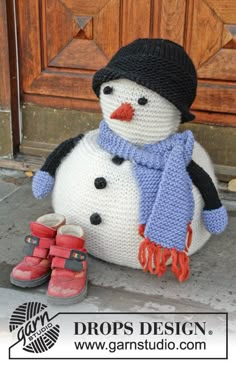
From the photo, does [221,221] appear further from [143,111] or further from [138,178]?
[143,111]

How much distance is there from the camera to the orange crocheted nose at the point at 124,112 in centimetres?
188

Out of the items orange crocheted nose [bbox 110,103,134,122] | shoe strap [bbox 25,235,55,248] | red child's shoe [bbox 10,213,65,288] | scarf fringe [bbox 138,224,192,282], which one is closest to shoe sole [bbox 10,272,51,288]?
red child's shoe [bbox 10,213,65,288]

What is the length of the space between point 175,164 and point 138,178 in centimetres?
15

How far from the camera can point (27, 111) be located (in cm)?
308

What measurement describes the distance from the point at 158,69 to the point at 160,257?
0.66 meters

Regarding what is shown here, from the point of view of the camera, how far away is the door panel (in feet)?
8.62

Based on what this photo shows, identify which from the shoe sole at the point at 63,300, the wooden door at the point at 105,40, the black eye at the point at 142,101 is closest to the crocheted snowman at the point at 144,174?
→ the black eye at the point at 142,101

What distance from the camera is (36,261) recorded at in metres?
1.93

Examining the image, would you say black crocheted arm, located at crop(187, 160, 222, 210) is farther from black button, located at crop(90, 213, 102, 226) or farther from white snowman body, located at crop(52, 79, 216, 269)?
black button, located at crop(90, 213, 102, 226)

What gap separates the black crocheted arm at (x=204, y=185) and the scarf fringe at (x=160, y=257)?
144 mm

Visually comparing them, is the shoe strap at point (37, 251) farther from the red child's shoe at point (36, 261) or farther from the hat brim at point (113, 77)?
the hat brim at point (113, 77)

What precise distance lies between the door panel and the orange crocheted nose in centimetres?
92

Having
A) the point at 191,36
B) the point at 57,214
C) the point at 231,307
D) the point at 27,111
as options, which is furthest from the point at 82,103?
the point at 231,307

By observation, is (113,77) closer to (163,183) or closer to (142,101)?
(142,101)
